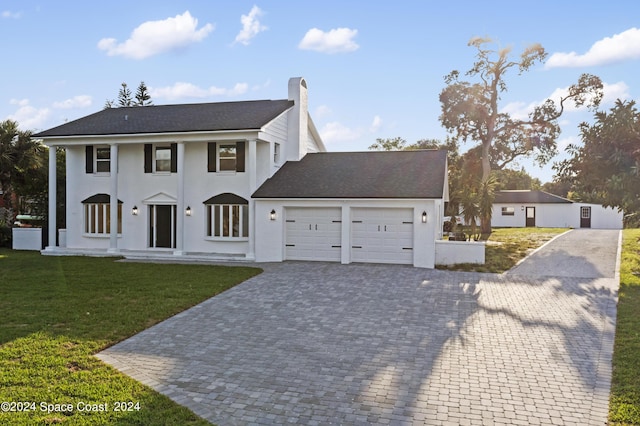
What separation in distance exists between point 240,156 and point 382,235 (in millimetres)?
7141

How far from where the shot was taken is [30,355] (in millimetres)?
7848

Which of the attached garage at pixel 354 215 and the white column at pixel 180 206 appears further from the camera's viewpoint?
the white column at pixel 180 206

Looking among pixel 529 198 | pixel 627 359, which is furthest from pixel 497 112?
pixel 627 359

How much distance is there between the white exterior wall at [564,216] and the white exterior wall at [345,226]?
2766 centimetres

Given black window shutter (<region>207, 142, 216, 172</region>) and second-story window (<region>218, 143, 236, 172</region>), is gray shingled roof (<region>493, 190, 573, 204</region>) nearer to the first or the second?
second-story window (<region>218, 143, 236, 172</region>)

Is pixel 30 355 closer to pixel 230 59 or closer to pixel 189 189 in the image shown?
pixel 230 59

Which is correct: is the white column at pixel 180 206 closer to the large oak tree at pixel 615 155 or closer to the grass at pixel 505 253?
the grass at pixel 505 253

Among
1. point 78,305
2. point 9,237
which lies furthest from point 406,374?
point 9,237

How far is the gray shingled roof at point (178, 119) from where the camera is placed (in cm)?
2090

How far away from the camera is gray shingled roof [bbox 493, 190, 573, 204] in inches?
1693

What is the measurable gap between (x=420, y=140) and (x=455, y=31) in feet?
135

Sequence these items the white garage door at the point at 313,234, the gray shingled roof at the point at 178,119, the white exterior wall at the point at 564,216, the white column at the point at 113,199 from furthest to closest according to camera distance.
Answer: the white exterior wall at the point at 564,216
the white column at the point at 113,199
the gray shingled roof at the point at 178,119
the white garage door at the point at 313,234

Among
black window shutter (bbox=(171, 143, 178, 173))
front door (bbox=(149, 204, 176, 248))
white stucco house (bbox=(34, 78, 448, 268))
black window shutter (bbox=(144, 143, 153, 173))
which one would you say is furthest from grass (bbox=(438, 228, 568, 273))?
black window shutter (bbox=(144, 143, 153, 173))

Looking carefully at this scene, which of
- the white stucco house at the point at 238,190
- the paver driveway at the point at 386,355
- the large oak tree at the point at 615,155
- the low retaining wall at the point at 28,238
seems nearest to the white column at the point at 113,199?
the white stucco house at the point at 238,190
